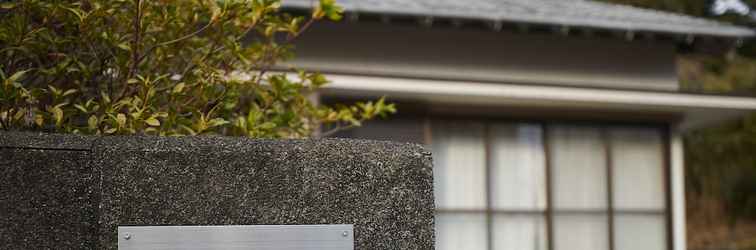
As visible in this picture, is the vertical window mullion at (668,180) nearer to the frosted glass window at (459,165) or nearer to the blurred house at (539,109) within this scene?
the blurred house at (539,109)

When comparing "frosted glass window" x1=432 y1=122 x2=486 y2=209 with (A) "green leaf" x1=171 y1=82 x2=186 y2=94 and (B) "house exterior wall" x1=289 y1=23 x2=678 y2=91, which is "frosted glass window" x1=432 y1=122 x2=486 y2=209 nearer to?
(B) "house exterior wall" x1=289 y1=23 x2=678 y2=91

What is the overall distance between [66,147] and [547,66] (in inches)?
284

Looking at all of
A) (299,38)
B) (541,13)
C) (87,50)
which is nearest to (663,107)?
(541,13)

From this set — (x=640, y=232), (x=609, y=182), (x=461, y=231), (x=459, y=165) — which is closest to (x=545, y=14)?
(x=459, y=165)

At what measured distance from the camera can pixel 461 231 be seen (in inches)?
384

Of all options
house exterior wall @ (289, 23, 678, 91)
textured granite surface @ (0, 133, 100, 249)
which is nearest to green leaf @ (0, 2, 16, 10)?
textured granite surface @ (0, 133, 100, 249)

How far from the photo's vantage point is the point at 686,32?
9977 mm

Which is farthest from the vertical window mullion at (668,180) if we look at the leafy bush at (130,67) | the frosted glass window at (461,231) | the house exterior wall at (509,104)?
the leafy bush at (130,67)

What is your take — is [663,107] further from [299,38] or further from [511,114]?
[299,38]

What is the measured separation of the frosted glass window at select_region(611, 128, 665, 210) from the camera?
10391mm

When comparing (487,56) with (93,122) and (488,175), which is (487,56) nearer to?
(488,175)

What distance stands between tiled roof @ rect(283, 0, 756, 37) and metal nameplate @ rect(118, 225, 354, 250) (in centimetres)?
530

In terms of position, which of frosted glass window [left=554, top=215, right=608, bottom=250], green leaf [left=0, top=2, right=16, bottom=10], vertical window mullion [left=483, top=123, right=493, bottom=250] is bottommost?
green leaf [left=0, top=2, right=16, bottom=10]

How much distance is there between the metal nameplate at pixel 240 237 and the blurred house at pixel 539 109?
545cm
